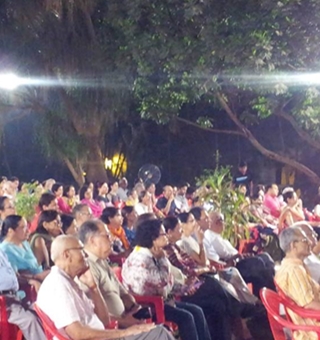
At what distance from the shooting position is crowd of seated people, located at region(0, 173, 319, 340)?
3.82 metres

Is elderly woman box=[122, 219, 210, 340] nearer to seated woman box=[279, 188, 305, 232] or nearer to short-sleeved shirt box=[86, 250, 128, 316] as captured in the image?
short-sleeved shirt box=[86, 250, 128, 316]

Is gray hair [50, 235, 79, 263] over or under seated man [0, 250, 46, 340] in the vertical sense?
over

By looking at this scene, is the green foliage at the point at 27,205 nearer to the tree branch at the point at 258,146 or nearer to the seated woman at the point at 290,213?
the seated woman at the point at 290,213

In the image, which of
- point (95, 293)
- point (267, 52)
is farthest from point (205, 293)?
point (267, 52)

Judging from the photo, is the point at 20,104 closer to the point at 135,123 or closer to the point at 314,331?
the point at 135,123

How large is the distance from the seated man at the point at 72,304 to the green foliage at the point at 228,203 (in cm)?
453

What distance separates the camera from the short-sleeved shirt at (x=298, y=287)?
4.15 metres

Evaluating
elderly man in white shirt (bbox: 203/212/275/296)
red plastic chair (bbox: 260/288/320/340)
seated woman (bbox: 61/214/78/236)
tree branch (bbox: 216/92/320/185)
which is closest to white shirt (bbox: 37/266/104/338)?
red plastic chair (bbox: 260/288/320/340)

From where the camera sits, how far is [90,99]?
14.6 meters

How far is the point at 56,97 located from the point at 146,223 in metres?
10.6

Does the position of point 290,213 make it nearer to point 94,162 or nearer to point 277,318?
point 277,318

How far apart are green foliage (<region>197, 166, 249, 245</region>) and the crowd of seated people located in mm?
1424

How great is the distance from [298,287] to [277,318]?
11.6 inches

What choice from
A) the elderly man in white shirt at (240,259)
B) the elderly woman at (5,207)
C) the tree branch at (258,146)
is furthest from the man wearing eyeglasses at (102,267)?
the tree branch at (258,146)
